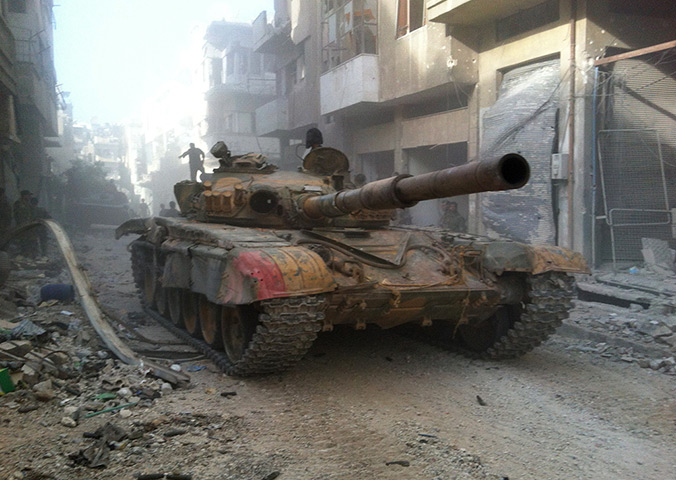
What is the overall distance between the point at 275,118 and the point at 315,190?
15.8 m

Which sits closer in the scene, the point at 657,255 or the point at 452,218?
the point at 657,255

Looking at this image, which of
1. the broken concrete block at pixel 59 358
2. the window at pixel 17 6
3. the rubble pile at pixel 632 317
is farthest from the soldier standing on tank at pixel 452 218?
the window at pixel 17 6

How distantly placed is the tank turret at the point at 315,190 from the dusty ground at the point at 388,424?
1519 mm

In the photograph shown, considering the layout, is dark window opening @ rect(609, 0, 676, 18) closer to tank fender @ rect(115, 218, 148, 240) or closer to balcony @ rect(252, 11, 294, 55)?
Result: tank fender @ rect(115, 218, 148, 240)

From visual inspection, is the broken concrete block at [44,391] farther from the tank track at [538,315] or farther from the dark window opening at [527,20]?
the dark window opening at [527,20]

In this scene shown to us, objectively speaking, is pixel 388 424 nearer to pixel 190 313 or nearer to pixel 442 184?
pixel 442 184

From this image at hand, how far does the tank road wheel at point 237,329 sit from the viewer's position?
588 centimetres

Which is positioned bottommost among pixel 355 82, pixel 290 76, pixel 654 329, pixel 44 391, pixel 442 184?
pixel 654 329

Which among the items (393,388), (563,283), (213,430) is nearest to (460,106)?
(563,283)

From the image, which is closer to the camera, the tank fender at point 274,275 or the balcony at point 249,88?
the tank fender at point 274,275

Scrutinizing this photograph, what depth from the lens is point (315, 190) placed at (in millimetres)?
6961

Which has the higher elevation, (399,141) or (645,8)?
(645,8)

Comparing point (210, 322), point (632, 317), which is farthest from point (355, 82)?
point (210, 322)

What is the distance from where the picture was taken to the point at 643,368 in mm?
6547
